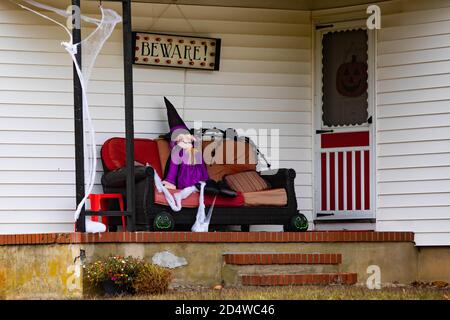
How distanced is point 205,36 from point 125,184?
2.08 meters

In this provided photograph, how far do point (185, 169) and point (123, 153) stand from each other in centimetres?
68

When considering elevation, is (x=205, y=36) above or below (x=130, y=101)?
above

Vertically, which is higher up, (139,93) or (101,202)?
(139,93)

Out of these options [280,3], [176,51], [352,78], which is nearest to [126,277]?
[176,51]

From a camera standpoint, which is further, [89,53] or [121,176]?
[121,176]

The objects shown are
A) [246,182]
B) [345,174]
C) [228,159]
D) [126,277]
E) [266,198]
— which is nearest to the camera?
[126,277]

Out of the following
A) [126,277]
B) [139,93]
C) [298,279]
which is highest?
[139,93]

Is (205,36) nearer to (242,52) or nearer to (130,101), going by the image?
(242,52)

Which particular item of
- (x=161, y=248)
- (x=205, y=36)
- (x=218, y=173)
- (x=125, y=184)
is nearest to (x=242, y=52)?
(x=205, y=36)

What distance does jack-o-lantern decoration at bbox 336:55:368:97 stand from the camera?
12.4 metres

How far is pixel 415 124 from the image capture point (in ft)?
38.5

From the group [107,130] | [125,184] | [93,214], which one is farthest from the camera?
[107,130]

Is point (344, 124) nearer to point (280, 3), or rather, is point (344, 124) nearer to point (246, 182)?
point (246, 182)

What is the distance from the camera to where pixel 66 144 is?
12.0 meters
